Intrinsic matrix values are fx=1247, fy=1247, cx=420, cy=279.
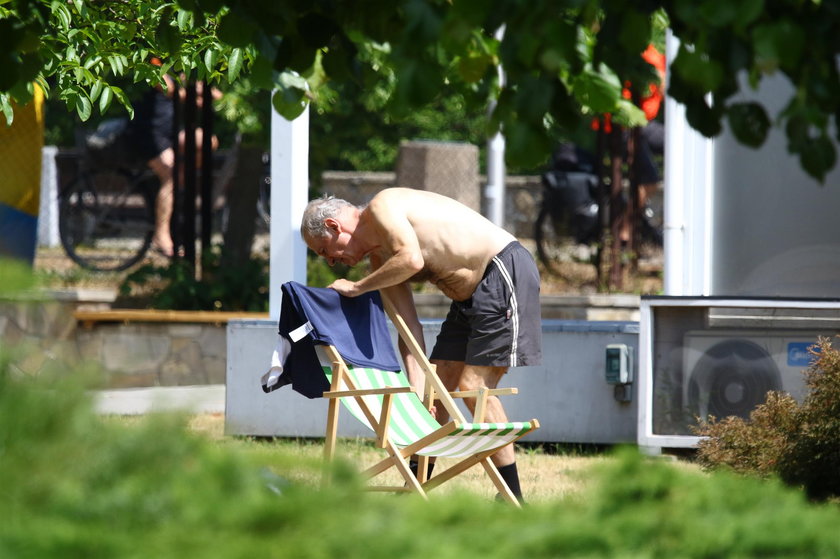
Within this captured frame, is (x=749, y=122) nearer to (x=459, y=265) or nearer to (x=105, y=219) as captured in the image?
(x=459, y=265)

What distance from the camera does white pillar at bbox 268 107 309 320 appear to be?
23.3ft

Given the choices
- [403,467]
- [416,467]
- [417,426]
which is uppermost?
[417,426]

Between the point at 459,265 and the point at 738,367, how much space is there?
6.19 ft

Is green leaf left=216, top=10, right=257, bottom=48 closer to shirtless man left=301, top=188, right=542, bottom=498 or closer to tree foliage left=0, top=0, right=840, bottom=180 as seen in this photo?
tree foliage left=0, top=0, right=840, bottom=180

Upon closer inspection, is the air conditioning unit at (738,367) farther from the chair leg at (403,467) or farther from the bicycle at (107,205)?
the bicycle at (107,205)

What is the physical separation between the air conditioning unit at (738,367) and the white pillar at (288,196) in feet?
7.46

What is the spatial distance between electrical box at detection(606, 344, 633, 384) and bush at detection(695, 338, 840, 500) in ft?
5.77

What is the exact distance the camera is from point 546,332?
6816 millimetres

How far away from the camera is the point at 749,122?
2189 millimetres

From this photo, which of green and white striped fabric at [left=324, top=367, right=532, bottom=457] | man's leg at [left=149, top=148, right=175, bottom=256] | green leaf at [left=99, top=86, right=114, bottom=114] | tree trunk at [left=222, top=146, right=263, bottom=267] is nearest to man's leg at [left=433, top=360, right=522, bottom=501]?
green and white striped fabric at [left=324, top=367, right=532, bottom=457]

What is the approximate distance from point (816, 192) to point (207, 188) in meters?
5.24

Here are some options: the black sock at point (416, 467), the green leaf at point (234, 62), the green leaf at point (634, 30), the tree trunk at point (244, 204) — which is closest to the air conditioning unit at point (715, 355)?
the black sock at point (416, 467)

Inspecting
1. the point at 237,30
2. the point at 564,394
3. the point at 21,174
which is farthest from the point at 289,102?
the point at 21,174

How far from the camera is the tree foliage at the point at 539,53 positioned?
6.65 ft
